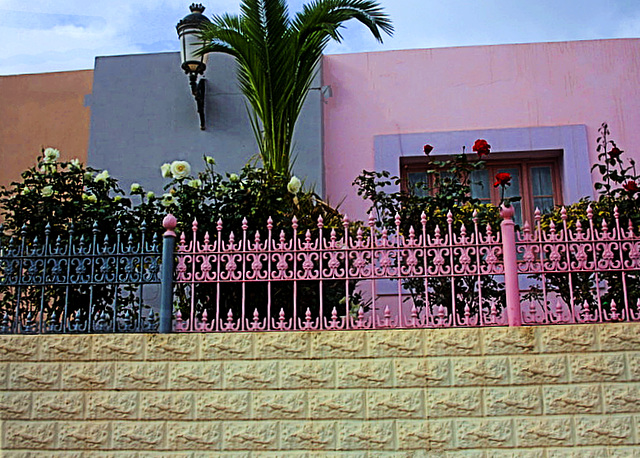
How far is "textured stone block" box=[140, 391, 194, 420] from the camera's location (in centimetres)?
513

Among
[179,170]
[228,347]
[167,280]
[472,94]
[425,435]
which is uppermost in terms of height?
[472,94]

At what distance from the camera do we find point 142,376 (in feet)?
17.1

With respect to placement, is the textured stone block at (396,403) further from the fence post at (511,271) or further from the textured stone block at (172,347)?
the textured stone block at (172,347)

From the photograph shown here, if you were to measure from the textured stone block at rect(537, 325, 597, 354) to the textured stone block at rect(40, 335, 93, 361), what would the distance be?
127 inches

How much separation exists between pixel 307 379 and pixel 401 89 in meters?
4.24

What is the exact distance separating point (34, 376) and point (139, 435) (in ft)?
3.00

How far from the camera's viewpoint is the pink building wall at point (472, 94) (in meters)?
8.09

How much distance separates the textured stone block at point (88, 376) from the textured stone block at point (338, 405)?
1476mm

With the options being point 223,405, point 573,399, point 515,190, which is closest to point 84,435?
point 223,405

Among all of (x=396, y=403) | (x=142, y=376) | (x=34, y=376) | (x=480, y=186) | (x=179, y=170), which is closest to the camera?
(x=396, y=403)

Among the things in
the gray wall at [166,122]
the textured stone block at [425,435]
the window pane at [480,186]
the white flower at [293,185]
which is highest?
the gray wall at [166,122]

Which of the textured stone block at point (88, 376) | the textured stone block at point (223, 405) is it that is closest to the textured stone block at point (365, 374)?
the textured stone block at point (223, 405)

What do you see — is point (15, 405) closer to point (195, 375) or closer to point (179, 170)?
point (195, 375)

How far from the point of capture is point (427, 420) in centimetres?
497
